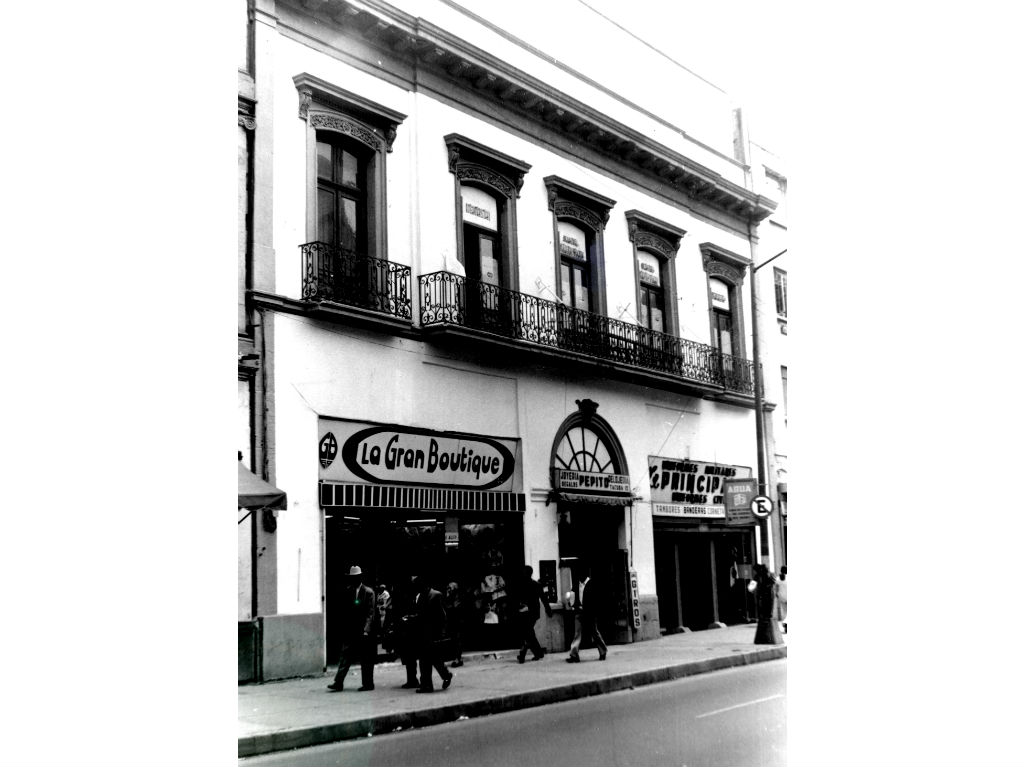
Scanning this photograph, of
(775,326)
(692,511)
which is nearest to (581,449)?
(692,511)

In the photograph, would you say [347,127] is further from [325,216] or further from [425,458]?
[425,458]

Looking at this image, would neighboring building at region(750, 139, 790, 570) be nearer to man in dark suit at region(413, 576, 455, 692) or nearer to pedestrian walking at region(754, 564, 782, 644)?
pedestrian walking at region(754, 564, 782, 644)

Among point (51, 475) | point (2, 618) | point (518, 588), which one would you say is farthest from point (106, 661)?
point (518, 588)

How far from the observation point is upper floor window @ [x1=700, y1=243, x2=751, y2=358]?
2379mm

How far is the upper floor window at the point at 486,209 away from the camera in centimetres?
215

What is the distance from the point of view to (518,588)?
1997 mm

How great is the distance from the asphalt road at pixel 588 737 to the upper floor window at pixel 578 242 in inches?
34.9

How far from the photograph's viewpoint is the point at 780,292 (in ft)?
8.17

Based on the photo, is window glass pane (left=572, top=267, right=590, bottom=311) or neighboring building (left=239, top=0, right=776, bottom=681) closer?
neighboring building (left=239, top=0, right=776, bottom=681)

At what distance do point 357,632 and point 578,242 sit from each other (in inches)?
40.0

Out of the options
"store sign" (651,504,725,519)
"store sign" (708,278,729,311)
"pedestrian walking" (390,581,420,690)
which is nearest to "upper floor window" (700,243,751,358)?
"store sign" (708,278,729,311)

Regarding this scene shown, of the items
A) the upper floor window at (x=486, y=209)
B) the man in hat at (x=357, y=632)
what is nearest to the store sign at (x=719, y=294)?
A: the upper floor window at (x=486, y=209)

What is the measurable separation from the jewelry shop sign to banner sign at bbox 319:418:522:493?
372mm

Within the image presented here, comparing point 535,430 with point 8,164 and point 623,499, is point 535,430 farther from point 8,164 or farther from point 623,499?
point 8,164
